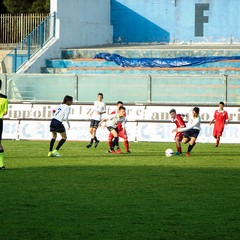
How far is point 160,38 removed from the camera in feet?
180

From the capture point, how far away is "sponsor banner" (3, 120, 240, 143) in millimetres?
38000

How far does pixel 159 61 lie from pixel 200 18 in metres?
6.56

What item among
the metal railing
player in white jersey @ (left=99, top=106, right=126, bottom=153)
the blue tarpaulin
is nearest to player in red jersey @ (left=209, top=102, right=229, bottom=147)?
player in white jersey @ (left=99, top=106, right=126, bottom=153)

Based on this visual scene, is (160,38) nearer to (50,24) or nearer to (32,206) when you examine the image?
(50,24)

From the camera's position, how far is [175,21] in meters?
54.5

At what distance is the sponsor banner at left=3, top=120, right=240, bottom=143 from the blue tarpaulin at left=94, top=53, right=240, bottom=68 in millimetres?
9318

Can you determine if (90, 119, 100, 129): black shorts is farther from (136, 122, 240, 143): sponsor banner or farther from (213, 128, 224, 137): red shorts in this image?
(213, 128, 224, 137): red shorts

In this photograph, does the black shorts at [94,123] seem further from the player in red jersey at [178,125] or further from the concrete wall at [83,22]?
the concrete wall at [83,22]

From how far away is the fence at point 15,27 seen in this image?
5362 cm

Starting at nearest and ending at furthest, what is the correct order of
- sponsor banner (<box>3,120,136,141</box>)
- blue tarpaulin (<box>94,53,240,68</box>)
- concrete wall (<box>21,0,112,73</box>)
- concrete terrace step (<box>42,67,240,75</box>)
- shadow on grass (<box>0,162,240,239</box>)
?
shadow on grass (<box>0,162,240,239</box>)
sponsor banner (<box>3,120,136,141</box>)
concrete terrace step (<box>42,67,240,75</box>)
blue tarpaulin (<box>94,53,240,68</box>)
concrete wall (<box>21,0,112,73</box>)

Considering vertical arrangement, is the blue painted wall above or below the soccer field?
above

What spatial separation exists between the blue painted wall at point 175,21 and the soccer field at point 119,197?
24.1 metres

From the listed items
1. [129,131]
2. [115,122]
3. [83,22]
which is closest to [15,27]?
[83,22]

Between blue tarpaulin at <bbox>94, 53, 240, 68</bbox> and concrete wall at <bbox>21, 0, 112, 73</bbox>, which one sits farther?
concrete wall at <bbox>21, 0, 112, 73</bbox>
